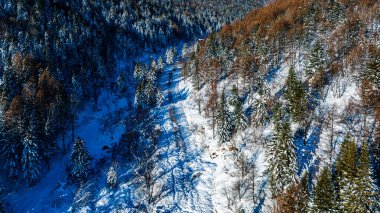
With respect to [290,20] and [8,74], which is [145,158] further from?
[290,20]

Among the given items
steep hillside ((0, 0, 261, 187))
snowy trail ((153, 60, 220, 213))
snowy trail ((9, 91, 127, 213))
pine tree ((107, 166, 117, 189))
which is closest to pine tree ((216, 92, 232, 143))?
snowy trail ((153, 60, 220, 213))

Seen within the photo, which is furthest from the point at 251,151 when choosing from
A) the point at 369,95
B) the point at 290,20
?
the point at 290,20

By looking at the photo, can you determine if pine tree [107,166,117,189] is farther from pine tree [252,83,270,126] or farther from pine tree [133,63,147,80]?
pine tree [133,63,147,80]

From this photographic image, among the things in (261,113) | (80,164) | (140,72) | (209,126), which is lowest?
(209,126)

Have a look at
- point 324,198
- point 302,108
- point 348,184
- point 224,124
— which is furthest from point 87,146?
point 348,184

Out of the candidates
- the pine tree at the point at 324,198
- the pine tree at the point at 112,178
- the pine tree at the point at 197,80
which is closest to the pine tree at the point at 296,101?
the pine tree at the point at 324,198

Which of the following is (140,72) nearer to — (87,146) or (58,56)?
(58,56)
